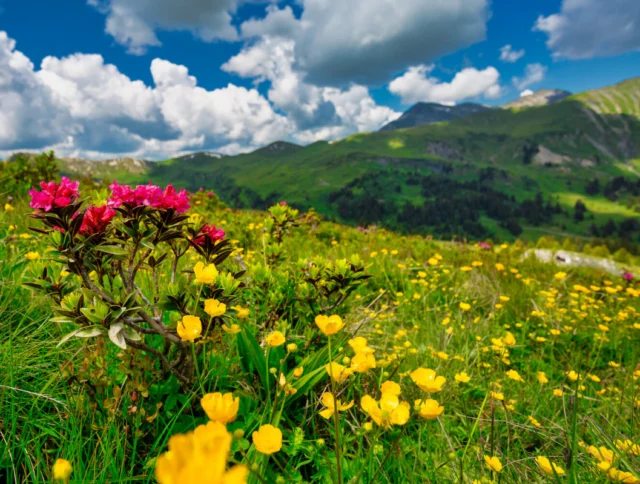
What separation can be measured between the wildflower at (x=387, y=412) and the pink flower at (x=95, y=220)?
5.83ft

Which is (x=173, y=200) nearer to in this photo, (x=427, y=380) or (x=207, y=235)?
(x=207, y=235)

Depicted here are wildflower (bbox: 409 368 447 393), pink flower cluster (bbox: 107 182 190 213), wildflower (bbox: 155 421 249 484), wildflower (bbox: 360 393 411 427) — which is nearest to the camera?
wildflower (bbox: 155 421 249 484)

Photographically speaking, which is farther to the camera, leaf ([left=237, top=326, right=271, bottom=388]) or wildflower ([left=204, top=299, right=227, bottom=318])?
leaf ([left=237, top=326, right=271, bottom=388])

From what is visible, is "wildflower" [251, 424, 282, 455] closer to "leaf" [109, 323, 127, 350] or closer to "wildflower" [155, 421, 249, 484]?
"wildflower" [155, 421, 249, 484]

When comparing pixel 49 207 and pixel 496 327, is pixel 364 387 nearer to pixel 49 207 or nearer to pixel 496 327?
pixel 49 207

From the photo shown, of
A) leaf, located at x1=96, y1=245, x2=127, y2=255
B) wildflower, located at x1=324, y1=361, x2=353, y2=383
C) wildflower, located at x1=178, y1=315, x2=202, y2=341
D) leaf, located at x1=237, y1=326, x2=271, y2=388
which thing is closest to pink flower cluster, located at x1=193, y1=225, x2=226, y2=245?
leaf, located at x1=96, y1=245, x2=127, y2=255

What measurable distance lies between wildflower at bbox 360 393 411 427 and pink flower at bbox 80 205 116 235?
178 centimetres

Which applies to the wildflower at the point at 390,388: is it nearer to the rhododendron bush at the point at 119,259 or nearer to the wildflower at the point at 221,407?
the wildflower at the point at 221,407

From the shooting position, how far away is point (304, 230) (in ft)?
27.6

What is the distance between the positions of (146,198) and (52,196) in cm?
46

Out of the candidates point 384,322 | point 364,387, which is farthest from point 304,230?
point 364,387

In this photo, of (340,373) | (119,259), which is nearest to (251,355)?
(340,373)

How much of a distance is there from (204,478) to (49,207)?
186 centimetres

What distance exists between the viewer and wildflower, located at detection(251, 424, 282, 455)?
1046mm
